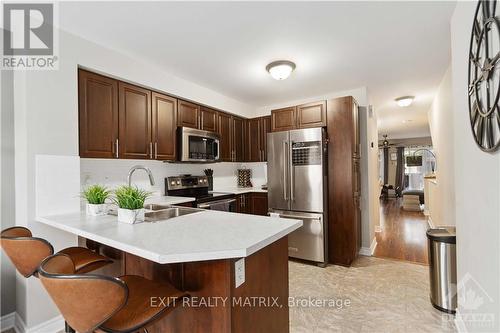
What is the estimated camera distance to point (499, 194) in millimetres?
1161

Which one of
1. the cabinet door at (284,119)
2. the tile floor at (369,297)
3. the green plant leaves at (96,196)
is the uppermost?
the cabinet door at (284,119)

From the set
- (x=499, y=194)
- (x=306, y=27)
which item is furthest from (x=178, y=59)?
(x=499, y=194)

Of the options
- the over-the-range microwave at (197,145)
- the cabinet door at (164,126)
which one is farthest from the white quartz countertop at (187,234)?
the over-the-range microwave at (197,145)

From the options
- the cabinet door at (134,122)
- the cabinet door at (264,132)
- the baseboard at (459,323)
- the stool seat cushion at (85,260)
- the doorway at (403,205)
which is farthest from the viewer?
the cabinet door at (264,132)

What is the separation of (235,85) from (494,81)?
114 inches

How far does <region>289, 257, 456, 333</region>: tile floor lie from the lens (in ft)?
6.48

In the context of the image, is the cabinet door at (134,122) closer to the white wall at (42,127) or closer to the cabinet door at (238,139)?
the white wall at (42,127)

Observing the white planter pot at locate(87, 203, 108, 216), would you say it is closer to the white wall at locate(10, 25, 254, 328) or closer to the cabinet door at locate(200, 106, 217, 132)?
the white wall at locate(10, 25, 254, 328)

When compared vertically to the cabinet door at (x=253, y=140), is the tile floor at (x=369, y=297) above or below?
below

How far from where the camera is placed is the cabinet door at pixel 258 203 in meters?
3.98

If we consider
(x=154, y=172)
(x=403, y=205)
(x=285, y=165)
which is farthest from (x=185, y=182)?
(x=403, y=205)

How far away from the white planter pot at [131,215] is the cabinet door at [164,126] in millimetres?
1388

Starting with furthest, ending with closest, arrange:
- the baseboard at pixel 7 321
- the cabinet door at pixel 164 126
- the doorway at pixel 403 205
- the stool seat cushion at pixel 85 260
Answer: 1. the doorway at pixel 403 205
2. the cabinet door at pixel 164 126
3. the baseboard at pixel 7 321
4. the stool seat cushion at pixel 85 260

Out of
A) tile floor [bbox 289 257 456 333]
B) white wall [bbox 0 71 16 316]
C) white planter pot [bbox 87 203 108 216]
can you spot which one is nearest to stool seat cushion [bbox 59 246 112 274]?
white planter pot [bbox 87 203 108 216]
